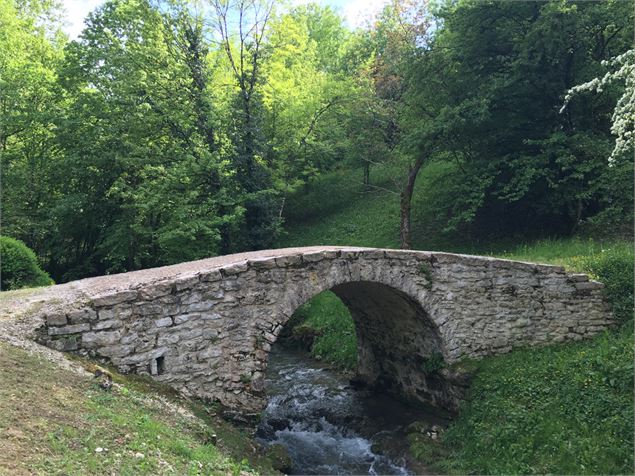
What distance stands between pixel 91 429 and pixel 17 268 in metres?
8.13

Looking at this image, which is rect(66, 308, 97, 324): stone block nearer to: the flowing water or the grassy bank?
the grassy bank

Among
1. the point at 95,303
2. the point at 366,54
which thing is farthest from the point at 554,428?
the point at 366,54

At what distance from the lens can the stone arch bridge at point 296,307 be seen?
646 centimetres

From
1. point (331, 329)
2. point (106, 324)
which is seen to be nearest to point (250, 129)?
point (331, 329)

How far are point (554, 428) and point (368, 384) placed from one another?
4.85 meters

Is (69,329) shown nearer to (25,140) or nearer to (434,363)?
(434,363)

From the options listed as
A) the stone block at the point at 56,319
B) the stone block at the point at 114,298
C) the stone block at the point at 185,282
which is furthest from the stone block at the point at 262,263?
the stone block at the point at 56,319

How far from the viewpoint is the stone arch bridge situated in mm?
6465

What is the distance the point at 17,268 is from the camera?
11047 mm

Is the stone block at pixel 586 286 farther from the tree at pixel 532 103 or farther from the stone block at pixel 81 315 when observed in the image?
the stone block at pixel 81 315

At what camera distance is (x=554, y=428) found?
24.8 ft

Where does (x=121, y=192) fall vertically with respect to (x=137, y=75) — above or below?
below

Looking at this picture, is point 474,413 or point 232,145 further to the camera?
point 232,145

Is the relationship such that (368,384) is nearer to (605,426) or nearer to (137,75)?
(605,426)
